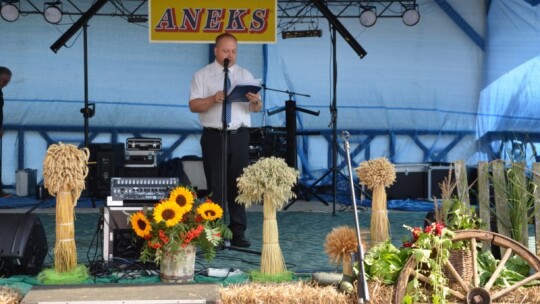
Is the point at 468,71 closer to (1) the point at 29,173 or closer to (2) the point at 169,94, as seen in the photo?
(2) the point at 169,94

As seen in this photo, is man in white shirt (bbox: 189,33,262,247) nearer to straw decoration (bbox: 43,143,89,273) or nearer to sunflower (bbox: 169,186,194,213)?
sunflower (bbox: 169,186,194,213)

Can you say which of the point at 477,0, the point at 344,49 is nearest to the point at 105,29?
the point at 344,49

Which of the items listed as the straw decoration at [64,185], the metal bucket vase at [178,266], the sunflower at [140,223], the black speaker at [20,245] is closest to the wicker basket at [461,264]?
the metal bucket vase at [178,266]

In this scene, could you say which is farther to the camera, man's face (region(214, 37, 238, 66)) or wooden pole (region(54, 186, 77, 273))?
man's face (region(214, 37, 238, 66))

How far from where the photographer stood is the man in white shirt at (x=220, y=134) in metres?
5.71

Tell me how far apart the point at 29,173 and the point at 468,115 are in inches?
229

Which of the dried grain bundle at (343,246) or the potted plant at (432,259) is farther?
the dried grain bundle at (343,246)

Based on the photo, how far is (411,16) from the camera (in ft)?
36.5

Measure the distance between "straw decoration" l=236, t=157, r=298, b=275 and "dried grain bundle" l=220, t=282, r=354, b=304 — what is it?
0.46m

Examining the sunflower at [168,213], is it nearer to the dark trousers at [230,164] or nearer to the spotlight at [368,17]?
the dark trousers at [230,164]

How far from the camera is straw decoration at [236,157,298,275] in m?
4.34

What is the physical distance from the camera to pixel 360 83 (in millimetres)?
11297

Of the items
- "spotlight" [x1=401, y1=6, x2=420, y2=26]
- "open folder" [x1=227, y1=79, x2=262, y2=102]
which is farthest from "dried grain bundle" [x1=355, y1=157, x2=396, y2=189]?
"spotlight" [x1=401, y1=6, x2=420, y2=26]

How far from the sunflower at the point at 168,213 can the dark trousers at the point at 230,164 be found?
141cm
